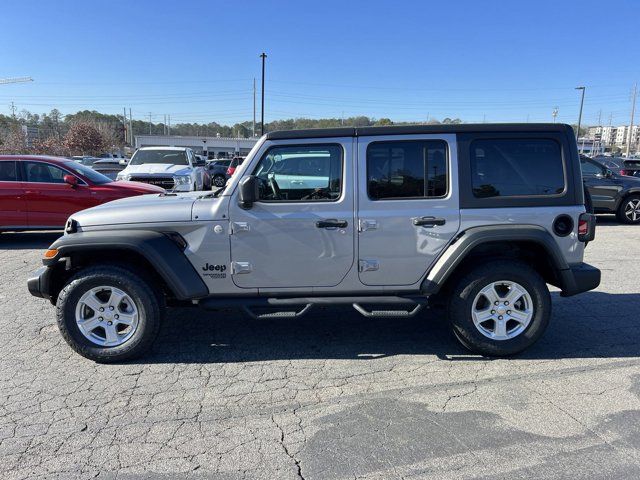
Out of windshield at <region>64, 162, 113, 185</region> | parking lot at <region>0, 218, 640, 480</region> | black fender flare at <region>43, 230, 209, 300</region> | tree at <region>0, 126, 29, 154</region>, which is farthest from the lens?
tree at <region>0, 126, 29, 154</region>

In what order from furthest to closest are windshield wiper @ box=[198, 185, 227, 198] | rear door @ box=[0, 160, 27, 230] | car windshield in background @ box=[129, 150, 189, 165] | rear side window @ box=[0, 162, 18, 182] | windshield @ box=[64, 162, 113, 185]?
car windshield in background @ box=[129, 150, 189, 165]
windshield @ box=[64, 162, 113, 185]
rear side window @ box=[0, 162, 18, 182]
rear door @ box=[0, 160, 27, 230]
windshield wiper @ box=[198, 185, 227, 198]

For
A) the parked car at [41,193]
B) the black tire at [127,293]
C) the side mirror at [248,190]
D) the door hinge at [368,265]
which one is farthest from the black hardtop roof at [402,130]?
the parked car at [41,193]

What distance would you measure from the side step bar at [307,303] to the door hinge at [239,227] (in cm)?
59

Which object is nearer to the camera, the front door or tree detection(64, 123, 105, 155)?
the front door

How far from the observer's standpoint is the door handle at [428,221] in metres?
3.90

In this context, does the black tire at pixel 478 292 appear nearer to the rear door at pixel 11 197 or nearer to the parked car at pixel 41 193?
the parked car at pixel 41 193

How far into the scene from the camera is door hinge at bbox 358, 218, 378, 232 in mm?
3902

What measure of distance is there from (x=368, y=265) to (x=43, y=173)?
7735 millimetres

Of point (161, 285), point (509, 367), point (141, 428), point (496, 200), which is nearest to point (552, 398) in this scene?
point (509, 367)

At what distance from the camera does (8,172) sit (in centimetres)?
896

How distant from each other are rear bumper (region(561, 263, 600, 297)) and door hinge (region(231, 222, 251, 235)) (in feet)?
8.72

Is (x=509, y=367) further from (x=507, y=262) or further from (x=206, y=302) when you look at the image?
(x=206, y=302)

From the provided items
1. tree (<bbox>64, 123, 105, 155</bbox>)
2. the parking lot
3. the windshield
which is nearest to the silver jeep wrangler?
the parking lot

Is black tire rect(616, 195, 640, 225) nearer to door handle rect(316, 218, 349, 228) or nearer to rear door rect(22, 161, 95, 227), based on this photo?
door handle rect(316, 218, 349, 228)
